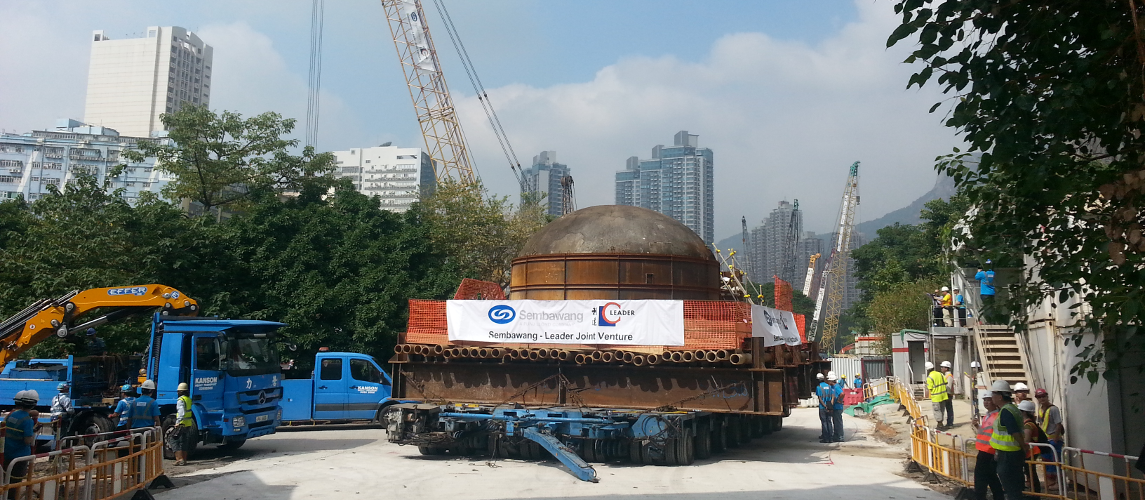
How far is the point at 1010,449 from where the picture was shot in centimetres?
910

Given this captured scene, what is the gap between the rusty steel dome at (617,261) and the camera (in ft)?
55.3

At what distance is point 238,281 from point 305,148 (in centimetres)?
1080

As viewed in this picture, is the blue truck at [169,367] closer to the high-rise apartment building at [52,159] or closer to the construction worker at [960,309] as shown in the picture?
the construction worker at [960,309]

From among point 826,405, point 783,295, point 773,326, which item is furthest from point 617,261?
point 783,295

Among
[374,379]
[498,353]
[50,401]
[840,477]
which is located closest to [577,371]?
[498,353]

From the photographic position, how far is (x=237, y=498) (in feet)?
36.1

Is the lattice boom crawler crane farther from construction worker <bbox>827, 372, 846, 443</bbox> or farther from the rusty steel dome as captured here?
construction worker <bbox>827, 372, 846, 443</bbox>

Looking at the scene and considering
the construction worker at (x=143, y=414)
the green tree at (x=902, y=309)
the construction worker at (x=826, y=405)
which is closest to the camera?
the construction worker at (x=143, y=414)

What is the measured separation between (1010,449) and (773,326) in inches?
295

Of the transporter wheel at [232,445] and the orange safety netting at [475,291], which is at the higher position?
the orange safety netting at [475,291]

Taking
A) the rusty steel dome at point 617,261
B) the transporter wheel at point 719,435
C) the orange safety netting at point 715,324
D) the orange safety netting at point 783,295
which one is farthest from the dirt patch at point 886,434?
the orange safety netting at point 715,324

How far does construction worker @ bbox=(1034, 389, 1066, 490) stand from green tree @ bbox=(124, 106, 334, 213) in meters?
29.9

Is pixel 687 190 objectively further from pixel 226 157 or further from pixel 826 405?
pixel 826 405

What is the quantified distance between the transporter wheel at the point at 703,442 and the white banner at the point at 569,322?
180 cm
